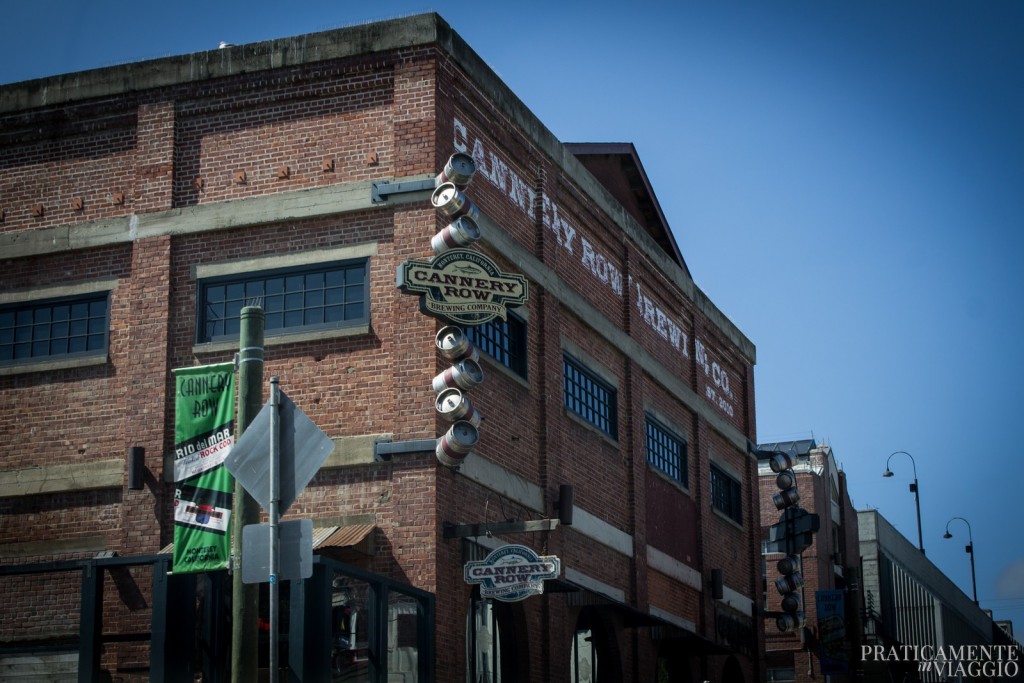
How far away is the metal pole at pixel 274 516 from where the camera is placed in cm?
1254

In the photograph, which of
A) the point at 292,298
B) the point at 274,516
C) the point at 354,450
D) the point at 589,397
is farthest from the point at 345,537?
the point at 274,516

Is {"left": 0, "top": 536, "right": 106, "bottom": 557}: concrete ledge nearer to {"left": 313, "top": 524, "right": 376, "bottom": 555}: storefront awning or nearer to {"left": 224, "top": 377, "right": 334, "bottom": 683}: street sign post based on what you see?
{"left": 313, "top": 524, "right": 376, "bottom": 555}: storefront awning

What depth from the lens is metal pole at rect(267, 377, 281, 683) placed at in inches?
494

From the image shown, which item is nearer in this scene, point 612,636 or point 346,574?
point 346,574

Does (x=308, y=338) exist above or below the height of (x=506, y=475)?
above

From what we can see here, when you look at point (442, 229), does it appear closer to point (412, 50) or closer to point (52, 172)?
point (412, 50)

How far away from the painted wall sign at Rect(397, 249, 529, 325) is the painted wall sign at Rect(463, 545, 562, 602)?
3303mm

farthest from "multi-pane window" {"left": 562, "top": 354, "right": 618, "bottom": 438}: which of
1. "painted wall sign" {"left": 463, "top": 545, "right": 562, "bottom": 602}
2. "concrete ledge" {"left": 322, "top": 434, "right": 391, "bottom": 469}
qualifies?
"painted wall sign" {"left": 463, "top": 545, "right": 562, "bottom": 602}

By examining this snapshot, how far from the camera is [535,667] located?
25.0 m

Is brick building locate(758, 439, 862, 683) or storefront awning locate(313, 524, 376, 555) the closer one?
storefront awning locate(313, 524, 376, 555)

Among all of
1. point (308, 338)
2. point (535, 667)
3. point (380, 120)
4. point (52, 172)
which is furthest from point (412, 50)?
point (535, 667)

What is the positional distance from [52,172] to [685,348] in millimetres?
15209

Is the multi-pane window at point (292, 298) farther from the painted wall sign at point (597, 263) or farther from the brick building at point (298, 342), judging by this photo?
the painted wall sign at point (597, 263)

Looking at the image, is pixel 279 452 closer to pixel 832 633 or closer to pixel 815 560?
pixel 832 633
